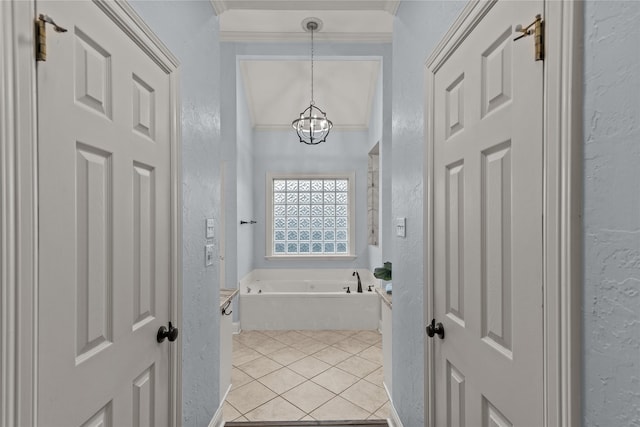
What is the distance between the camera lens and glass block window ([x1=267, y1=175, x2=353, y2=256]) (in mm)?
5172

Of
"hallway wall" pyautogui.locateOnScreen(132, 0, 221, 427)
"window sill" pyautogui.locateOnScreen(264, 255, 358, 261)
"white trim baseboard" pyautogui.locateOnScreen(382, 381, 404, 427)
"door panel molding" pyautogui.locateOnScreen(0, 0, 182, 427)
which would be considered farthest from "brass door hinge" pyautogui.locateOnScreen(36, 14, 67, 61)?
"window sill" pyautogui.locateOnScreen(264, 255, 358, 261)

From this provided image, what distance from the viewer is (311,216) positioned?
5.23 m

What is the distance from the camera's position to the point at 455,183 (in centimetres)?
124

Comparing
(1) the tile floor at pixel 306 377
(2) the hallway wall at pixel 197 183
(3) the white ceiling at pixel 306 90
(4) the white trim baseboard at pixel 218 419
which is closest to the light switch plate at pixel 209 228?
(2) the hallway wall at pixel 197 183

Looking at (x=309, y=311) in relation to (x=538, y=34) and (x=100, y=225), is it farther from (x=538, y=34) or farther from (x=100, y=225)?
(x=538, y=34)

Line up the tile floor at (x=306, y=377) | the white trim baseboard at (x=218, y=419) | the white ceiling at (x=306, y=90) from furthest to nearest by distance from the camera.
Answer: the white ceiling at (x=306, y=90), the tile floor at (x=306, y=377), the white trim baseboard at (x=218, y=419)

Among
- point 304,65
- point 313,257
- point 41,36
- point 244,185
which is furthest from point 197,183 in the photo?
point 313,257

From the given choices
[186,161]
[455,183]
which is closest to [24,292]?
[186,161]

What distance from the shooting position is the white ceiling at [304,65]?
2178mm

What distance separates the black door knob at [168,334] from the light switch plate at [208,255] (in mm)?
447

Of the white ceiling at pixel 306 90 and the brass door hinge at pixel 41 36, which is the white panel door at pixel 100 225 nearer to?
the brass door hinge at pixel 41 36

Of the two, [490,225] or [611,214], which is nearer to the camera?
[611,214]

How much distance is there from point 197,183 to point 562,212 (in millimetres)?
1487

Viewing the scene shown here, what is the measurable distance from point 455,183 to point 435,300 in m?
0.50
